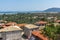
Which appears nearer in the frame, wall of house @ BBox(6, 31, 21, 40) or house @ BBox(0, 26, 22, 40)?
house @ BBox(0, 26, 22, 40)

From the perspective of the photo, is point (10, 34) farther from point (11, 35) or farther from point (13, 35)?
point (13, 35)

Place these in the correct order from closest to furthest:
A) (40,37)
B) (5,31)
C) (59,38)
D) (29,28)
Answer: (59,38) → (40,37) → (5,31) → (29,28)

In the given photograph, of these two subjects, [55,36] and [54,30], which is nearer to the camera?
[55,36]

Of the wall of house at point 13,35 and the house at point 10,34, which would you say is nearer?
the house at point 10,34

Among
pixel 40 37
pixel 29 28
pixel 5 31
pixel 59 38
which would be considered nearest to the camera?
pixel 59 38

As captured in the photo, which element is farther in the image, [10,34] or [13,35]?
[13,35]

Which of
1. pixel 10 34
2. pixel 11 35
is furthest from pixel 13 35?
pixel 10 34

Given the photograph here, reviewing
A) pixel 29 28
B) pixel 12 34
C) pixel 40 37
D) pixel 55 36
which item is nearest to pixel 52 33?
pixel 55 36

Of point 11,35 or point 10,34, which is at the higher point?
point 10,34

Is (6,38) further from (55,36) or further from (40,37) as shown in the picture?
(55,36)

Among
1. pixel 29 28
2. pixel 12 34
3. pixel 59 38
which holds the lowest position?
pixel 29 28

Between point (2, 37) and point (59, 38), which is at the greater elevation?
point (59, 38)
